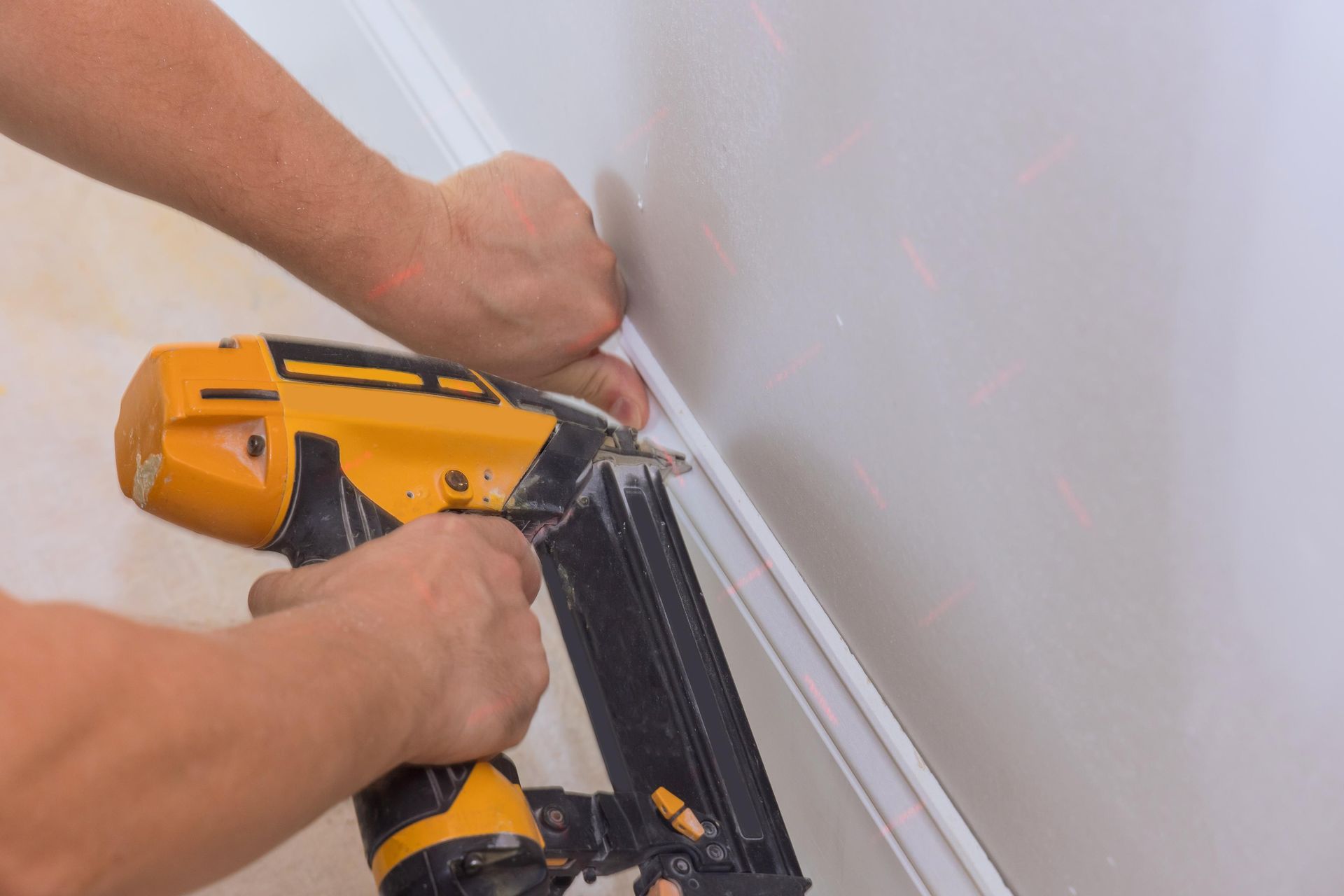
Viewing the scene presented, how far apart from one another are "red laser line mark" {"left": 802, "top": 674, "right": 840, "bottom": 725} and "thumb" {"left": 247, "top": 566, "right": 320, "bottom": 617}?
21.5 inches

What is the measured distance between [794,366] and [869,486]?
13 cm

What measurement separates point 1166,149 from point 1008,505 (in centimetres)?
28

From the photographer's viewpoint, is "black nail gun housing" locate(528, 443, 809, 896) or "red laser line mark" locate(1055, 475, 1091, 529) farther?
"black nail gun housing" locate(528, 443, 809, 896)

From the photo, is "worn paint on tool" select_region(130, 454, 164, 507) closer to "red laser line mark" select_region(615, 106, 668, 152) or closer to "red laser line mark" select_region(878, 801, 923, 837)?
"red laser line mark" select_region(615, 106, 668, 152)

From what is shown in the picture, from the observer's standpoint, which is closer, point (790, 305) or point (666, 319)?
point (790, 305)

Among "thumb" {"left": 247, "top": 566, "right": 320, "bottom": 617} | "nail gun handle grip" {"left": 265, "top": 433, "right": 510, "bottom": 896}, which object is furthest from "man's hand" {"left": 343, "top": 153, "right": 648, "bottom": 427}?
"thumb" {"left": 247, "top": 566, "right": 320, "bottom": 617}

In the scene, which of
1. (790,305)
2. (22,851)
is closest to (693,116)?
(790,305)

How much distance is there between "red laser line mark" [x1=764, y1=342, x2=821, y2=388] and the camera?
88 cm

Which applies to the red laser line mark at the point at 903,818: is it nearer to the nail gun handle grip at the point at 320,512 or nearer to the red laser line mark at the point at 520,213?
the nail gun handle grip at the point at 320,512

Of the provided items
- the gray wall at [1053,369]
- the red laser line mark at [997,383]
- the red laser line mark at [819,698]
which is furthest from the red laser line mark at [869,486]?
the red laser line mark at [819,698]

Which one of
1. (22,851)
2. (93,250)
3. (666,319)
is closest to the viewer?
(22,851)

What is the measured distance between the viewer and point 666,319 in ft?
3.77

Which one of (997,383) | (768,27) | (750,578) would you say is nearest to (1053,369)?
(997,383)

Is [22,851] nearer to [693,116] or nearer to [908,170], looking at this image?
[908,170]
